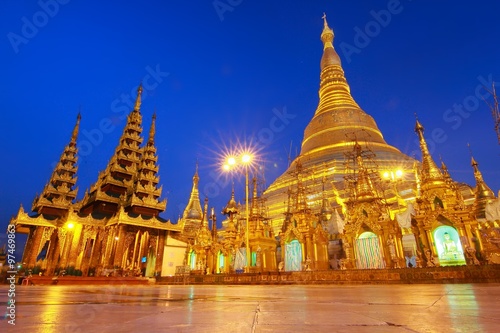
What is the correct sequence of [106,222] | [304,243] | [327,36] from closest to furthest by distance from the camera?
[304,243] < [106,222] < [327,36]

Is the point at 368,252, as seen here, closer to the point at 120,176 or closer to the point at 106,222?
the point at 106,222

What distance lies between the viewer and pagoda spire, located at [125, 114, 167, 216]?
25969 mm

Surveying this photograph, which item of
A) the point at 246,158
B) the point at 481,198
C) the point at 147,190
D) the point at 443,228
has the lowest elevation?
the point at 443,228

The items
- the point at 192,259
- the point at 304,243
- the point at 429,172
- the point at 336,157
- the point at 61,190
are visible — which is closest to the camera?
the point at 304,243

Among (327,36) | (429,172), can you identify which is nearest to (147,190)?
(429,172)

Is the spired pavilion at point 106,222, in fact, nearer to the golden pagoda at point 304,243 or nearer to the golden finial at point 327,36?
the golden pagoda at point 304,243

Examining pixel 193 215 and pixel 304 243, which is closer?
pixel 304 243

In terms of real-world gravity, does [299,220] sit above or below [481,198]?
below

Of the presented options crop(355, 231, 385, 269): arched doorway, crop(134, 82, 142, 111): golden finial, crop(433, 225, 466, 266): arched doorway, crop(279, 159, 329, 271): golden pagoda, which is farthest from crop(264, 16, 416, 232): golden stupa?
crop(134, 82, 142, 111): golden finial

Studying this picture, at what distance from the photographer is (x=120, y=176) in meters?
29.2

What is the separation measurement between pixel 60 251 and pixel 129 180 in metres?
8.87

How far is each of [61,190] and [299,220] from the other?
76.8 feet

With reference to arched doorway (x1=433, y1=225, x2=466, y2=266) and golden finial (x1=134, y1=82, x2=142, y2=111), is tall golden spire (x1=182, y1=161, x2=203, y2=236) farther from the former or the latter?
arched doorway (x1=433, y1=225, x2=466, y2=266)

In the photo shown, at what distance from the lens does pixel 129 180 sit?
2941 centimetres
